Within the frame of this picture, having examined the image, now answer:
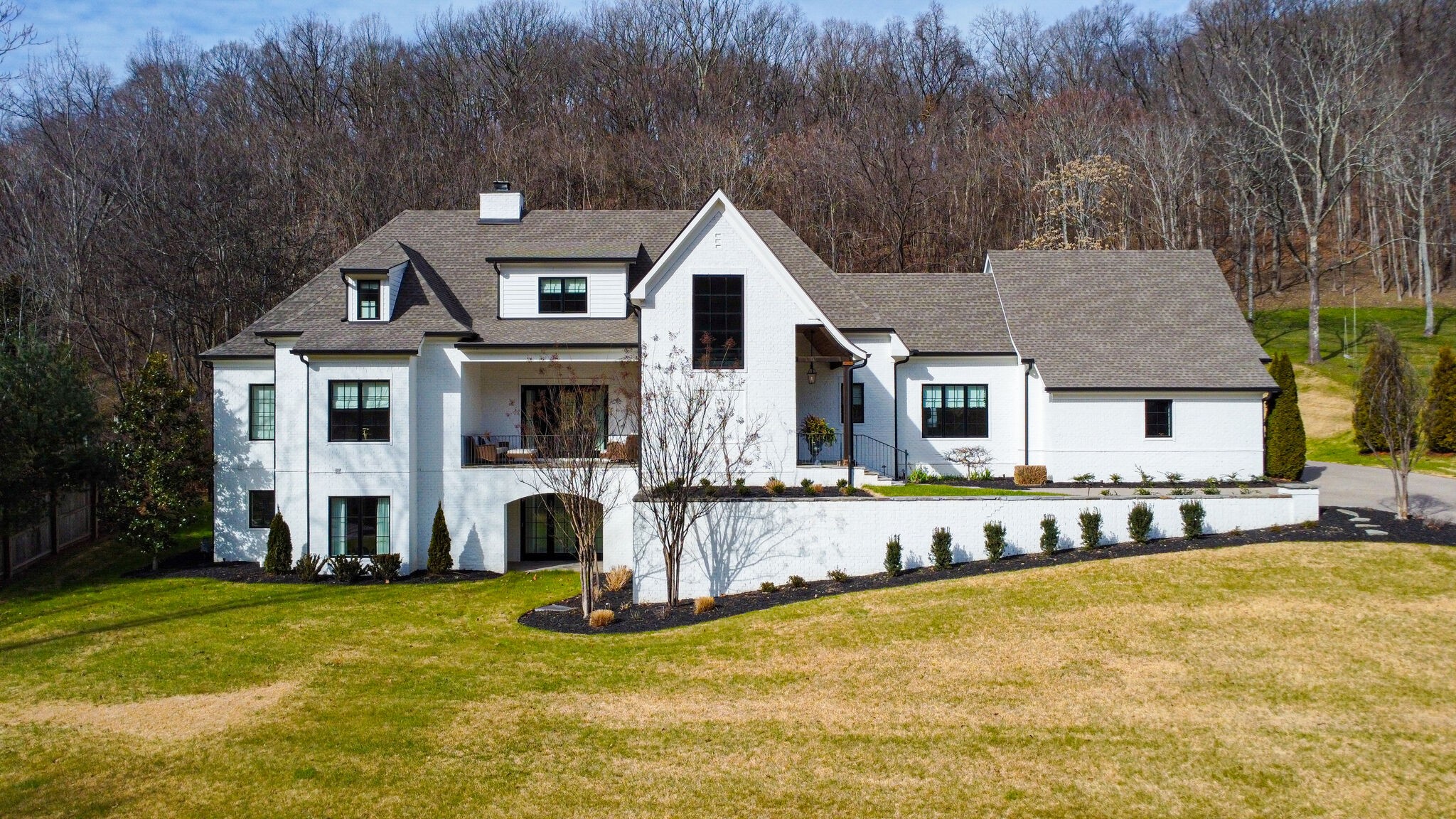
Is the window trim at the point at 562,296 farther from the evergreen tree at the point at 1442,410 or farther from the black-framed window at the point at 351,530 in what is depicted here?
the evergreen tree at the point at 1442,410

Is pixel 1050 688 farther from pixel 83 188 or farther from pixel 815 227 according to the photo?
pixel 83 188

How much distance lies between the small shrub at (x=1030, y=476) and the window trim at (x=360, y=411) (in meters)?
17.7

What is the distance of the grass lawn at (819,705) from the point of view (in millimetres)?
10648

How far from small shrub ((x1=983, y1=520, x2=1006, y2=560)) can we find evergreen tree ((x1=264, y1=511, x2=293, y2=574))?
56.7 feet

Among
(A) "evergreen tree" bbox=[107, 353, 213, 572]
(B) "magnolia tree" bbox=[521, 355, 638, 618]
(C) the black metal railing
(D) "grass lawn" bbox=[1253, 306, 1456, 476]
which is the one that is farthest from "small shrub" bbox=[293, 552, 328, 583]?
(D) "grass lawn" bbox=[1253, 306, 1456, 476]

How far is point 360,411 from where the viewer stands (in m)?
23.2

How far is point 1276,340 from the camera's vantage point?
45562mm

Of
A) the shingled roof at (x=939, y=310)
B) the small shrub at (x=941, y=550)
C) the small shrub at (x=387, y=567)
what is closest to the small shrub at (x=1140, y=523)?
the small shrub at (x=941, y=550)

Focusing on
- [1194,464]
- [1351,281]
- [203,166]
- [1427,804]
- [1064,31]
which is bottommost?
[1427,804]

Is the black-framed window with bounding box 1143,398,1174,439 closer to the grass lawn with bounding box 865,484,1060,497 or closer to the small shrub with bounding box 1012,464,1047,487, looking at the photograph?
the small shrub with bounding box 1012,464,1047,487

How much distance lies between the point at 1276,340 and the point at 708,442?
3906 cm

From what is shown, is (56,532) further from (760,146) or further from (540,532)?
(760,146)

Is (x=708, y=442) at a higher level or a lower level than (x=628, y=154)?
lower

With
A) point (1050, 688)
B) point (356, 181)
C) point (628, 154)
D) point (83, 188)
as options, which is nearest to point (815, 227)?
point (628, 154)
